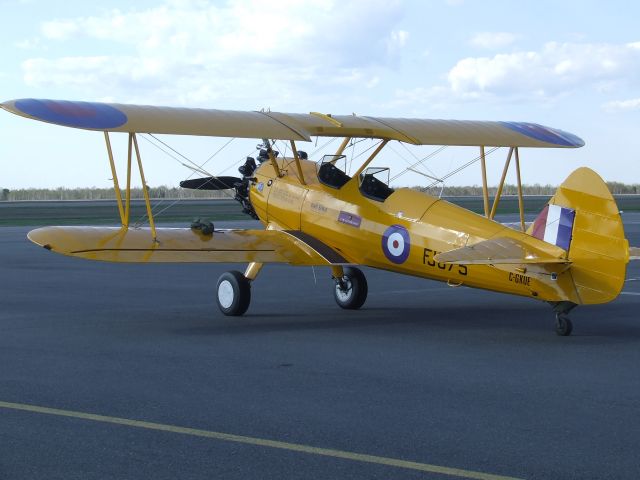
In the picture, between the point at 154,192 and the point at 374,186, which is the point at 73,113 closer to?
the point at 374,186

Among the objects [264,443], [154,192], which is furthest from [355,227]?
[154,192]

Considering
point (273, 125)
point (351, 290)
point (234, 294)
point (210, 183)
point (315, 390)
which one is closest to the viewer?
point (315, 390)

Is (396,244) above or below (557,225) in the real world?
below

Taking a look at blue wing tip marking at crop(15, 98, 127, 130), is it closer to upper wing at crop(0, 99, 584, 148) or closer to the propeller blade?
upper wing at crop(0, 99, 584, 148)

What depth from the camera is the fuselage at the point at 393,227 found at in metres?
11.2

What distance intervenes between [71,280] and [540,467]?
42.6ft

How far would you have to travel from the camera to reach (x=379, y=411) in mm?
7379

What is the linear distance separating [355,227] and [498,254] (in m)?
2.86

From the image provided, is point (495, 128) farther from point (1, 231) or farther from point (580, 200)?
point (1, 231)

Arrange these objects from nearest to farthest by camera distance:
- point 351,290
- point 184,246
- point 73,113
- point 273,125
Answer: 1. point 73,113
2. point 184,246
3. point 273,125
4. point 351,290

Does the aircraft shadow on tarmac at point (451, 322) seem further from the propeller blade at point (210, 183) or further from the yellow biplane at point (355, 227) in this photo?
the propeller blade at point (210, 183)

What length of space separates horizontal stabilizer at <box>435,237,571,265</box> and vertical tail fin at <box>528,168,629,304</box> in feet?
0.64

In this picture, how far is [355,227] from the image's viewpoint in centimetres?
1308

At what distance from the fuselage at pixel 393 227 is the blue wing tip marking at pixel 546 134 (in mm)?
3566
